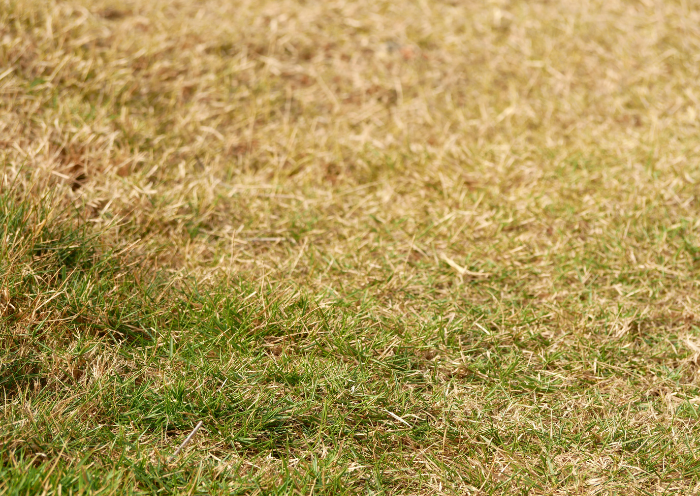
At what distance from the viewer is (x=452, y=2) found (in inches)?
208

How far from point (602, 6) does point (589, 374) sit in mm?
3526

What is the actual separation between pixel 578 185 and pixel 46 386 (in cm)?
263

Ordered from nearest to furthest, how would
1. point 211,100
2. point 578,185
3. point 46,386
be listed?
1. point 46,386
2. point 578,185
3. point 211,100

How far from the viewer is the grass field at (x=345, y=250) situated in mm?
2311

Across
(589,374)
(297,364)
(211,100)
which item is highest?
(211,100)

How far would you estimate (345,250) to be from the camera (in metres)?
3.26

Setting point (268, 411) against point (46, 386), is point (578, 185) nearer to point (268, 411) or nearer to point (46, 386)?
point (268, 411)

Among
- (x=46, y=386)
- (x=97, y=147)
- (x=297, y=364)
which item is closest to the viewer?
(x=46, y=386)

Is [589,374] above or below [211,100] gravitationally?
below

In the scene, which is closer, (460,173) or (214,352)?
(214,352)

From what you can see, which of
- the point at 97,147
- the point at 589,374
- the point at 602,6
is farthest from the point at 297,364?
the point at 602,6

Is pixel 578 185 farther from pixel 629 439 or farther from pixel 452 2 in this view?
pixel 452 2

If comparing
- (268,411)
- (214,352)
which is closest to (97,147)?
(214,352)

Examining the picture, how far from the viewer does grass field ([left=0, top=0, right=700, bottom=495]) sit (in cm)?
231
